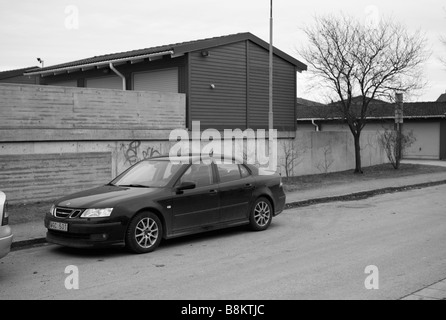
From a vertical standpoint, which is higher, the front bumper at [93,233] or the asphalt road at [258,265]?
the front bumper at [93,233]

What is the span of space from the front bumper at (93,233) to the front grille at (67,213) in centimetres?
8

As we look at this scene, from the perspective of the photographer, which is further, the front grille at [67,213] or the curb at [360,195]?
the curb at [360,195]

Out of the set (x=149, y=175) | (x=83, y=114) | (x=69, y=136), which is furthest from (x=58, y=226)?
(x=83, y=114)

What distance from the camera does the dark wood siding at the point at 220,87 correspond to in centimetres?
1880

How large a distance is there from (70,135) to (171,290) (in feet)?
30.0

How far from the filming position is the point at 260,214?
10.6 meters

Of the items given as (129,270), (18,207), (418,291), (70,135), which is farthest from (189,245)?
(70,135)

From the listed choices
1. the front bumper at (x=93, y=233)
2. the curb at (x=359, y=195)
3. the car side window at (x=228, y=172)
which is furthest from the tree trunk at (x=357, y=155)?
the front bumper at (x=93, y=233)

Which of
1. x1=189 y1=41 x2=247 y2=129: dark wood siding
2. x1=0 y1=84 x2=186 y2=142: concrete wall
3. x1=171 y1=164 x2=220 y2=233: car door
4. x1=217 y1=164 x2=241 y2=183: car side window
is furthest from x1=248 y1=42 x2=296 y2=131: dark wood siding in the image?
x1=171 y1=164 x2=220 y2=233: car door

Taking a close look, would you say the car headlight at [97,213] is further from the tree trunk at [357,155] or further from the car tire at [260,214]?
the tree trunk at [357,155]

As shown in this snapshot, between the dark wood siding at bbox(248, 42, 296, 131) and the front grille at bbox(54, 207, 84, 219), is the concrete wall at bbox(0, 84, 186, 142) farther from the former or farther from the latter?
the front grille at bbox(54, 207, 84, 219)

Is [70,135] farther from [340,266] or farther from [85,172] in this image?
[340,266]

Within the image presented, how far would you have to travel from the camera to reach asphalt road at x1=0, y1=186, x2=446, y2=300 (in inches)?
247

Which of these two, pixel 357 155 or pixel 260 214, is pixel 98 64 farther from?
pixel 260 214
